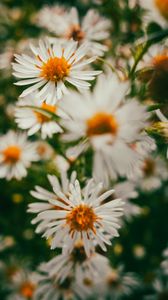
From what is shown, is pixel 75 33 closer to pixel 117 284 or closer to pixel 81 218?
pixel 81 218

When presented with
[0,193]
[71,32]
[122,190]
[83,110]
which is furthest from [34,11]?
[83,110]

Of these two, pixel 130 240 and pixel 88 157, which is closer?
pixel 88 157

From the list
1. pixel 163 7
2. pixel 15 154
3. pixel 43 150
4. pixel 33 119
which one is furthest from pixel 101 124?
pixel 43 150

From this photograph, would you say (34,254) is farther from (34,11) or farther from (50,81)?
(34,11)

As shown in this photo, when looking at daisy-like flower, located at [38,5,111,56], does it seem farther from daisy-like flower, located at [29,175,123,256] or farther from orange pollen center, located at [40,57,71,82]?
daisy-like flower, located at [29,175,123,256]

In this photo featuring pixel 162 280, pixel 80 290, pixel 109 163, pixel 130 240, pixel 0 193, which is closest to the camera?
pixel 109 163

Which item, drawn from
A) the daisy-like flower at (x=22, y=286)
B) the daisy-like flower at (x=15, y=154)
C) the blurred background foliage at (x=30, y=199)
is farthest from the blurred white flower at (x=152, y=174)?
the daisy-like flower at (x=22, y=286)
